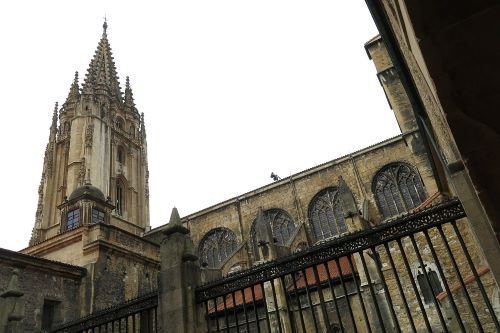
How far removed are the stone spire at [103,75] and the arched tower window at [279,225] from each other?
2091 centimetres

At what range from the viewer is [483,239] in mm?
3805

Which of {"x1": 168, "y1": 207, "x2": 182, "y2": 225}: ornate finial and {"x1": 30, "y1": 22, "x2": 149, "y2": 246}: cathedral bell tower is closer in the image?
{"x1": 168, "y1": 207, "x2": 182, "y2": 225}: ornate finial

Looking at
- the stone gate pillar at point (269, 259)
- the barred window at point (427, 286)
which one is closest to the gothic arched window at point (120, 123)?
the stone gate pillar at point (269, 259)

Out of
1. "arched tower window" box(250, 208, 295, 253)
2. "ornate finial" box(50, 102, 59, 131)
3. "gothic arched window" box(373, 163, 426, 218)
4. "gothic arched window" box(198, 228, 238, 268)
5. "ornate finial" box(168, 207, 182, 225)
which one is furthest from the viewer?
"ornate finial" box(50, 102, 59, 131)

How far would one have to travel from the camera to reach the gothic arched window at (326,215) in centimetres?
2353

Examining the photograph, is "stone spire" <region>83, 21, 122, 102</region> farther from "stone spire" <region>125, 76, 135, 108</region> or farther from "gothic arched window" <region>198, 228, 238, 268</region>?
"gothic arched window" <region>198, 228, 238, 268</region>

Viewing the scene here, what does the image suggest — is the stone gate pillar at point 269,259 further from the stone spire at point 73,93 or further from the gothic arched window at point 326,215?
the stone spire at point 73,93

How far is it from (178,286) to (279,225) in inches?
780

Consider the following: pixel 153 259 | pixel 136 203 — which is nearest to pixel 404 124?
pixel 153 259

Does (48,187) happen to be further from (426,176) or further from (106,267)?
(426,176)

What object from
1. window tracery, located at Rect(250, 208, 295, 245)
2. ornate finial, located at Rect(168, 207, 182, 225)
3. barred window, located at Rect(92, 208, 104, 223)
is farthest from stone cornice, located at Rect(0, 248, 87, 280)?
window tracery, located at Rect(250, 208, 295, 245)

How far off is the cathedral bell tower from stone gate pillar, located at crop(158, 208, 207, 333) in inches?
815

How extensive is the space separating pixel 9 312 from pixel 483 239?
8.87 m

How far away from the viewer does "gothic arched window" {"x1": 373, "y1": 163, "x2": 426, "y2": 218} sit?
21.9 m
